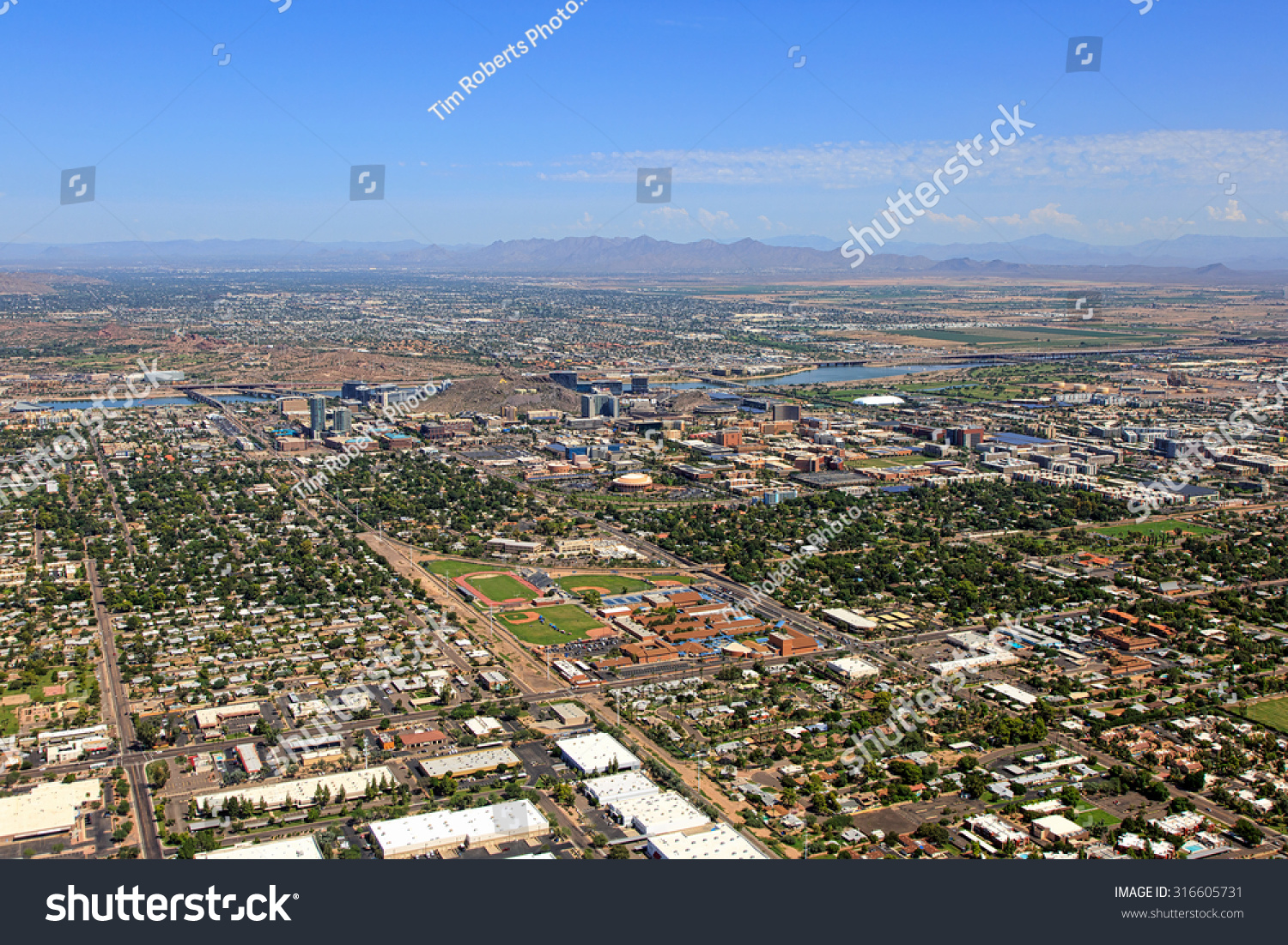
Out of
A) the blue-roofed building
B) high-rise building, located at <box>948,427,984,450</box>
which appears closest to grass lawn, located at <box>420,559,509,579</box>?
high-rise building, located at <box>948,427,984,450</box>

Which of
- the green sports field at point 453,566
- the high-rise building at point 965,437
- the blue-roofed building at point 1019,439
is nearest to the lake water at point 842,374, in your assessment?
the blue-roofed building at point 1019,439

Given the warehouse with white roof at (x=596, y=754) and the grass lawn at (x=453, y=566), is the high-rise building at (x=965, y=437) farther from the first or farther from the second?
the warehouse with white roof at (x=596, y=754)

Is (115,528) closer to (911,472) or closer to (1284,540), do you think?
(911,472)

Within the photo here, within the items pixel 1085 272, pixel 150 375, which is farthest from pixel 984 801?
pixel 1085 272

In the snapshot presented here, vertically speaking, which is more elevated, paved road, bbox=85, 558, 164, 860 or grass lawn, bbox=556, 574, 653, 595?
grass lawn, bbox=556, 574, 653, 595

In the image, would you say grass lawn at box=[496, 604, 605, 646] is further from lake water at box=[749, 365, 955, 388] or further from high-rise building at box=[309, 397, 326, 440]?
lake water at box=[749, 365, 955, 388]

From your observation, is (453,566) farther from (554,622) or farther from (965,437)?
(965,437)
